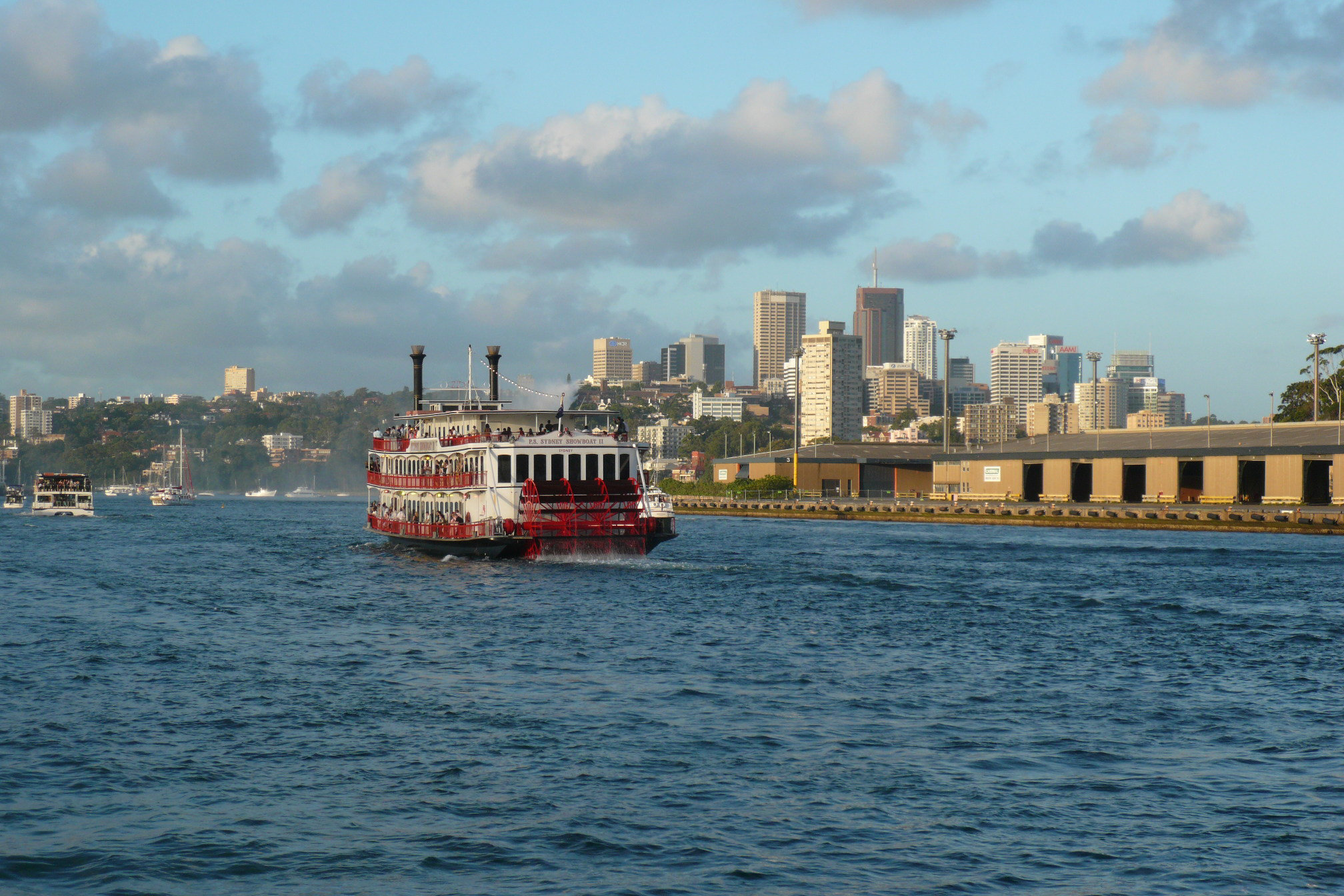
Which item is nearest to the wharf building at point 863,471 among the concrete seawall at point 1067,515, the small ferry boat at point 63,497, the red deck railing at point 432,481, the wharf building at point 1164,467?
the concrete seawall at point 1067,515

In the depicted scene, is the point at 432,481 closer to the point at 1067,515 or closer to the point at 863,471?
the point at 1067,515

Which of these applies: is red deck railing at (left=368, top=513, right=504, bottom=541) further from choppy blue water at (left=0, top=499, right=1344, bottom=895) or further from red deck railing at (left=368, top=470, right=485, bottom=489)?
choppy blue water at (left=0, top=499, right=1344, bottom=895)

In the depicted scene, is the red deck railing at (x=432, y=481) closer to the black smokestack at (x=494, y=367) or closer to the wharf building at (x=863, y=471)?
the black smokestack at (x=494, y=367)

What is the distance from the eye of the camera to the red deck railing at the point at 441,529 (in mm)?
57094

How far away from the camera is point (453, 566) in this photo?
60312 millimetres

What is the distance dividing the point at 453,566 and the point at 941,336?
102 meters

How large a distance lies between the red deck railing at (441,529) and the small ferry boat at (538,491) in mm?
60

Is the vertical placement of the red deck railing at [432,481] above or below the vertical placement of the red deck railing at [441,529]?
above

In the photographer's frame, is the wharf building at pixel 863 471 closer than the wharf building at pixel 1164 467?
No

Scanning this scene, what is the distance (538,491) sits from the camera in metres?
56.1

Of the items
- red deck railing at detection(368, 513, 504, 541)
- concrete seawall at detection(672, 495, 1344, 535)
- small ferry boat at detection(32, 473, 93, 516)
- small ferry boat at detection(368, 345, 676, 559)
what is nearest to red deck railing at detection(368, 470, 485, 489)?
small ferry boat at detection(368, 345, 676, 559)

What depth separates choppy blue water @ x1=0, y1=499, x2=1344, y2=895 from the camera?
16844mm

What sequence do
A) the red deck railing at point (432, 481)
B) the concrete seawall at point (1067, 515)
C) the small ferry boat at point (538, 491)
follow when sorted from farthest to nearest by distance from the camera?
the concrete seawall at point (1067, 515) < the red deck railing at point (432, 481) < the small ferry boat at point (538, 491)

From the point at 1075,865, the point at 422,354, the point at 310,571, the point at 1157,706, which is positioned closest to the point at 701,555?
the point at 310,571
